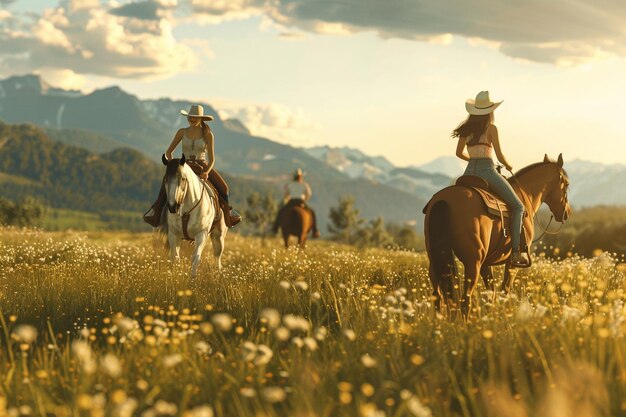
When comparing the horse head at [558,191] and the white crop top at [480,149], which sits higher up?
the white crop top at [480,149]

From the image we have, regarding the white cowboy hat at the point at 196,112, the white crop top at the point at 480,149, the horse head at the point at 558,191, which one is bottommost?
the horse head at the point at 558,191

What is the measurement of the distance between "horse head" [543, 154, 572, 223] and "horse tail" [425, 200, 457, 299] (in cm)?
345

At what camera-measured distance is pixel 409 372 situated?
4922 millimetres

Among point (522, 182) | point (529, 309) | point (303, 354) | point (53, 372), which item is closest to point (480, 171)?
point (522, 182)

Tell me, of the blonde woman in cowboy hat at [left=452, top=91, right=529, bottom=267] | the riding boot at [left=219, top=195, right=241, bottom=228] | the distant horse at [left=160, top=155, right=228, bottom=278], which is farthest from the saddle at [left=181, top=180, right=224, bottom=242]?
the blonde woman in cowboy hat at [left=452, top=91, right=529, bottom=267]

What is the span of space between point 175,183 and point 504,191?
5.39m

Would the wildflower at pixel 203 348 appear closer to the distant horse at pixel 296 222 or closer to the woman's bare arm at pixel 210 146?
the woman's bare arm at pixel 210 146

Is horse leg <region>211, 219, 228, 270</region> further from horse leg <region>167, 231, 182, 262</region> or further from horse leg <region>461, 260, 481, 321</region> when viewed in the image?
horse leg <region>461, 260, 481, 321</region>

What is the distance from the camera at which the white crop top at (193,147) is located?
42.4 ft

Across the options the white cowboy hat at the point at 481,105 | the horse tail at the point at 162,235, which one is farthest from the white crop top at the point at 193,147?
the white cowboy hat at the point at 481,105

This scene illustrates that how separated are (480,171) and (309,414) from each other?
6.09 meters

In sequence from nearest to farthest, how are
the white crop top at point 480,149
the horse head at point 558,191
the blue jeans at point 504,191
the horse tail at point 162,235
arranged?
the blue jeans at point 504,191 → the white crop top at point 480,149 → the horse head at point 558,191 → the horse tail at point 162,235

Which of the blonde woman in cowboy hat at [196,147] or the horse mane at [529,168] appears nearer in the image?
the horse mane at [529,168]

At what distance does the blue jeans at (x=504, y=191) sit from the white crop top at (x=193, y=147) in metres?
5.79
